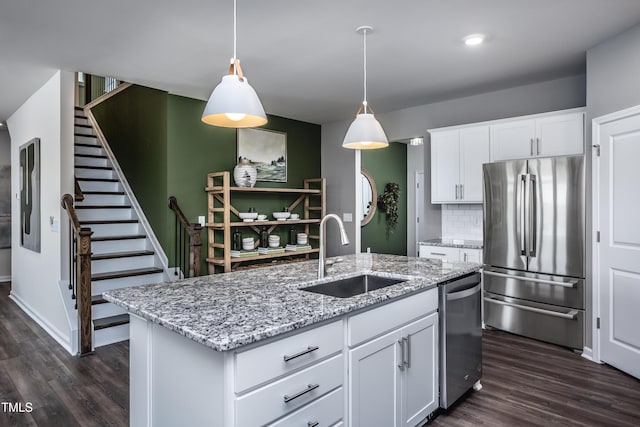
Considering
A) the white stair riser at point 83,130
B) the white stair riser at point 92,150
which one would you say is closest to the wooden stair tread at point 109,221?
the white stair riser at point 92,150

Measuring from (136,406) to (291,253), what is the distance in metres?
3.41

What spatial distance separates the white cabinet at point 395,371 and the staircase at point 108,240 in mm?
2897

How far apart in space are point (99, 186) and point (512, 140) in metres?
5.29

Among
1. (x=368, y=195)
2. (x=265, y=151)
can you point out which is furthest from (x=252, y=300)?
(x=368, y=195)

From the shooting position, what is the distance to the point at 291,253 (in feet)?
17.1

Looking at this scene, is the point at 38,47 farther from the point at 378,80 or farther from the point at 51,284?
the point at 378,80

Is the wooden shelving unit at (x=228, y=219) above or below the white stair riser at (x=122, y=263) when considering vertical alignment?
above

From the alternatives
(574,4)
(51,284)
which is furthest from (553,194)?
(51,284)

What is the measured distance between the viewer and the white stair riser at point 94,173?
18.5 feet

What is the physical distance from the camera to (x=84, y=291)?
3.51 metres

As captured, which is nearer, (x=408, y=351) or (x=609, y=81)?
(x=408, y=351)

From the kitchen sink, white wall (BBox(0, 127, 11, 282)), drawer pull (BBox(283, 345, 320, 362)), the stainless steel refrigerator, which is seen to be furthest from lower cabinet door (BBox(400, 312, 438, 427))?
white wall (BBox(0, 127, 11, 282))

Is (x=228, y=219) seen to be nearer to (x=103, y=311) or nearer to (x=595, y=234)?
(x=103, y=311)

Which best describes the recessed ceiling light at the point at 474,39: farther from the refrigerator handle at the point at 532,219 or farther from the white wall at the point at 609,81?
the refrigerator handle at the point at 532,219
